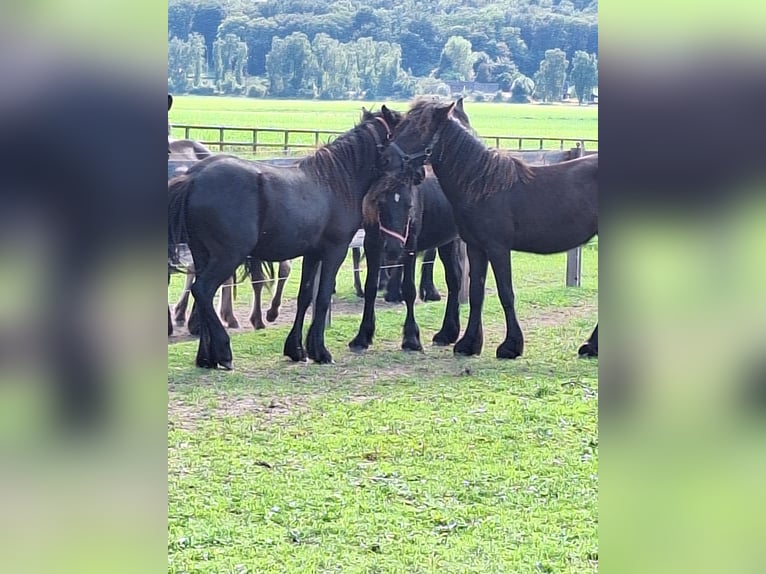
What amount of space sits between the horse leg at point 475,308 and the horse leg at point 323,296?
804 millimetres

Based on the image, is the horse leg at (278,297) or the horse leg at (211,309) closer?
the horse leg at (211,309)

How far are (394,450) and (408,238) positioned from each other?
1695 mm

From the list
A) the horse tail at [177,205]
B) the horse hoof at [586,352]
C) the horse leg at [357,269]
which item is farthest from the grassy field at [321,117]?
the horse hoof at [586,352]

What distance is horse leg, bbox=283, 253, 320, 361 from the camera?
17.9 feet

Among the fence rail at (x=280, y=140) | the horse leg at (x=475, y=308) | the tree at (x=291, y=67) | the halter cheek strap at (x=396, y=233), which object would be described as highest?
the tree at (x=291, y=67)

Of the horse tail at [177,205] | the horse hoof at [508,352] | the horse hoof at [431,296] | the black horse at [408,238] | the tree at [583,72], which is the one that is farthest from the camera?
the horse hoof at [431,296]

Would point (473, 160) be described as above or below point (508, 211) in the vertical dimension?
above

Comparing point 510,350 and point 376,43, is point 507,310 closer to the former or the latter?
point 510,350

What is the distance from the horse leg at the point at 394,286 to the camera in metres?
5.90

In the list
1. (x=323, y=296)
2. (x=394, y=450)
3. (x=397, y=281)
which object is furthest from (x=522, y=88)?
(x=397, y=281)

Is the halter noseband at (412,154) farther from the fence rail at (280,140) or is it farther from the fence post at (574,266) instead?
the fence post at (574,266)

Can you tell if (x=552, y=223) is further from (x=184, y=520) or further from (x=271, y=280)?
(x=184, y=520)

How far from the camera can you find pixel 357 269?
5.76m
